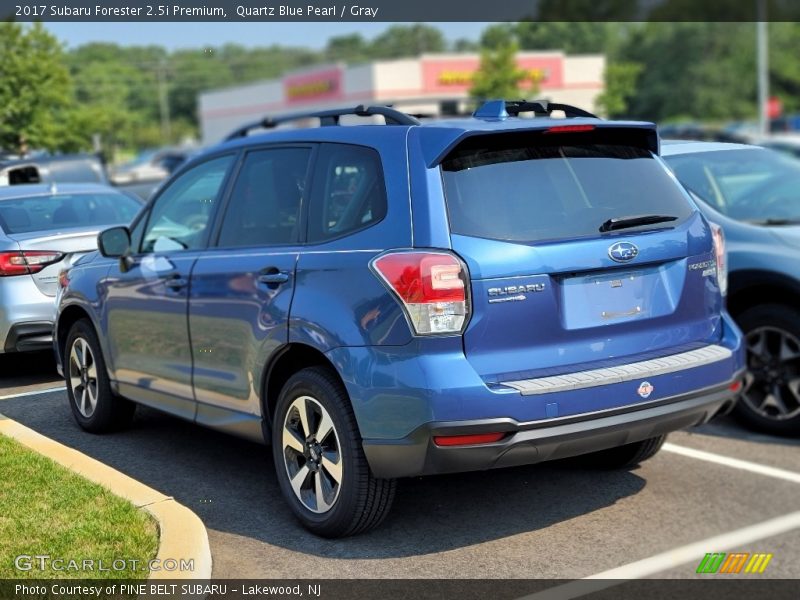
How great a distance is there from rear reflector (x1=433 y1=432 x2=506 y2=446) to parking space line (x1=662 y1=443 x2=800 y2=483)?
2.36 meters

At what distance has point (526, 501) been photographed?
17.4 ft

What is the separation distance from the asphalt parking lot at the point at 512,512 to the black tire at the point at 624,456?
6 centimetres

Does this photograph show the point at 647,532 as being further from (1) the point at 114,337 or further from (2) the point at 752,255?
(1) the point at 114,337

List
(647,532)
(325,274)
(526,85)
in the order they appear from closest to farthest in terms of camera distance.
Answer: (325,274) → (647,532) → (526,85)

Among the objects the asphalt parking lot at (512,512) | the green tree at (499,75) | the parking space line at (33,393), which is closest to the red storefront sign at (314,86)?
the green tree at (499,75)

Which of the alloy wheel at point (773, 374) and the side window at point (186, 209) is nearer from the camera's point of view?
the side window at point (186, 209)

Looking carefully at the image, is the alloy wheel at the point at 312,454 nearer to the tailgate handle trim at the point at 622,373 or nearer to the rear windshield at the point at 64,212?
the tailgate handle trim at the point at 622,373

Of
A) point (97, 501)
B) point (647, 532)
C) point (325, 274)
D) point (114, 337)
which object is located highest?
point (325, 274)

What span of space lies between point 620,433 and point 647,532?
70cm

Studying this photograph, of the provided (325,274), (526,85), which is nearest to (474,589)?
(325,274)

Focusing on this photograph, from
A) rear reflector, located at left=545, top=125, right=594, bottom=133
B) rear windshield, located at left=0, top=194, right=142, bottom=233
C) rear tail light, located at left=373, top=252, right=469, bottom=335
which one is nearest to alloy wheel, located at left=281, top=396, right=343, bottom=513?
rear tail light, located at left=373, top=252, right=469, bottom=335

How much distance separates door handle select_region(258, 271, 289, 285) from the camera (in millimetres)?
4820

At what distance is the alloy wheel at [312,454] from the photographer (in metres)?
4.65

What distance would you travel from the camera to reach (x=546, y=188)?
4574mm
